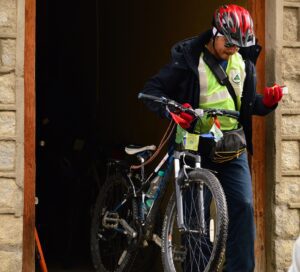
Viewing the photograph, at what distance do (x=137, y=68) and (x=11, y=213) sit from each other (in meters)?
3.04

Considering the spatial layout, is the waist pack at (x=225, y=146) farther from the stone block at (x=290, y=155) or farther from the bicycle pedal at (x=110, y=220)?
the bicycle pedal at (x=110, y=220)

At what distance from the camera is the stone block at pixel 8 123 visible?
252 inches

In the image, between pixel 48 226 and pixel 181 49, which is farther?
pixel 48 226

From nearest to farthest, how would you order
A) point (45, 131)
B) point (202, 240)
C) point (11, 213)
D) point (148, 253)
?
point (202, 240)
point (11, 213)
point (148, 253)
point (45, 131)

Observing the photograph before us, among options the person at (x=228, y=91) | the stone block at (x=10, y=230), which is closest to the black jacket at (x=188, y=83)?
the person at (x=228, y=91)

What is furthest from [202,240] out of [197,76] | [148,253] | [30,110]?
[148,253]

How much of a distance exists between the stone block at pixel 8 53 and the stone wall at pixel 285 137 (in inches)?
74.9

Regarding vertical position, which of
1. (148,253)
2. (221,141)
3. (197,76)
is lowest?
(148,253)

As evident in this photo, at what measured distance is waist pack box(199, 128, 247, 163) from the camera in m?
6.12

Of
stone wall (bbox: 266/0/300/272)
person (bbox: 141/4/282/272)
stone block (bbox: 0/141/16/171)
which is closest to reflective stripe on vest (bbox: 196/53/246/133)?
person (bbox: 141/4/282/272)

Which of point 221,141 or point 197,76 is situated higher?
point 197,76

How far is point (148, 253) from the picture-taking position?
8.21 meters

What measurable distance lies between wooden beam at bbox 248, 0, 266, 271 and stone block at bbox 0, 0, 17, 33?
71.6 inches

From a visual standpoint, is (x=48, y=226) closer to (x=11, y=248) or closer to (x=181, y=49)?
(x=11, y=248)
